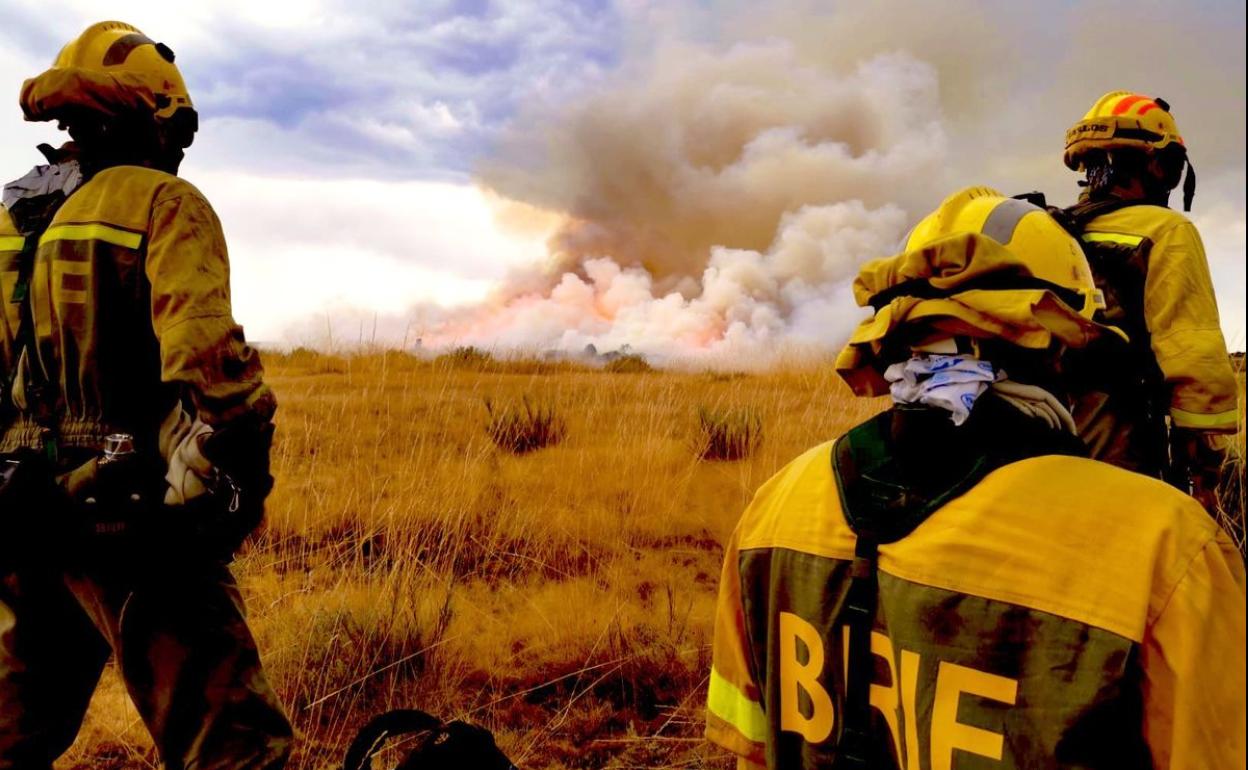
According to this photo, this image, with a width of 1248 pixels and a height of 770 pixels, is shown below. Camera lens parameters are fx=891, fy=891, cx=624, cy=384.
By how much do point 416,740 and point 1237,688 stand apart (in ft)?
9.12

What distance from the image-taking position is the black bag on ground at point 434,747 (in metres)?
1.88

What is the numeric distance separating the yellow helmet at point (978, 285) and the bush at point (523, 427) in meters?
5.27

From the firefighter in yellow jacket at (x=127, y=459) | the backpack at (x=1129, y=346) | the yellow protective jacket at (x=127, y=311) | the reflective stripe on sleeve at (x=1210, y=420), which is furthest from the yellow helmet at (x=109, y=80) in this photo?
the reflective stripe on sleeve at (x=1210, y=420)

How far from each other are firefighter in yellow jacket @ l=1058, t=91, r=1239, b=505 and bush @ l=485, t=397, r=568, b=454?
4.18 metres

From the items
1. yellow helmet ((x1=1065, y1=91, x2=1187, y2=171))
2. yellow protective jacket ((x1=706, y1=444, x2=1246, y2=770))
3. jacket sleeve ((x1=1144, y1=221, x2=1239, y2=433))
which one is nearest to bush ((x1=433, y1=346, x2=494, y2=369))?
yellow helmet ((x1=1065, y1=91, x2=1187, y2=171))

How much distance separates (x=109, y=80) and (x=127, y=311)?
0.62m

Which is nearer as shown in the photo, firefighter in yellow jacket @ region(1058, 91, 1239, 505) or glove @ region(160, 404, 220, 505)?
glove @ region(160, 404, 220, 505)

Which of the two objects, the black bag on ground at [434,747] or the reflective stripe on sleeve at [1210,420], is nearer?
the black bag on ground at [434,747]

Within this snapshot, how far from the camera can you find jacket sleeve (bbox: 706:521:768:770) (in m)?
1.57

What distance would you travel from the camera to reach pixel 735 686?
1587mm

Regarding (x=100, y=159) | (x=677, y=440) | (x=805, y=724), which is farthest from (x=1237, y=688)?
(x=677, y=440)

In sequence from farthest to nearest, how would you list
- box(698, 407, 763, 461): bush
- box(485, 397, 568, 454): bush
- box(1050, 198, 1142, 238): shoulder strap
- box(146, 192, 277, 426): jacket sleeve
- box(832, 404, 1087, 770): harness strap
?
box(485, 397, 568, 454): bush → box(698, 407, 763, 461): bush → box(1050, 198, 1142, 238): shoulder strap → box(146, 192, 277, 426): jacket sleeve → box(832, 404, 1087, 770): harness strap

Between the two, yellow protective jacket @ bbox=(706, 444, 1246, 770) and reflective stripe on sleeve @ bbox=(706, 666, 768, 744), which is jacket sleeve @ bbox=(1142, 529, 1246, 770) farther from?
reflective stripe on sleeve @ bbox=(706, 666, 768, 744)

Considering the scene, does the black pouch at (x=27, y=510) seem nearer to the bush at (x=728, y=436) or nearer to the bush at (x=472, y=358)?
the bush at (x=728, y=436)
